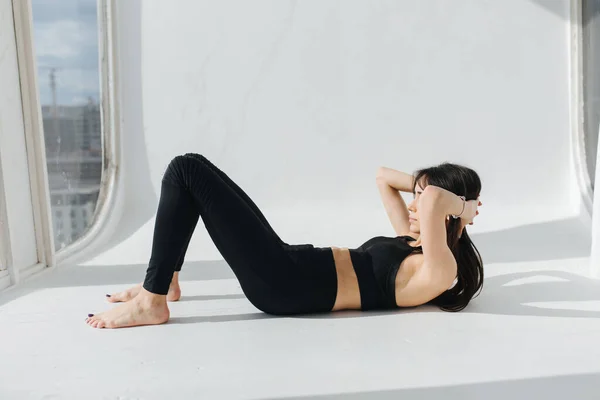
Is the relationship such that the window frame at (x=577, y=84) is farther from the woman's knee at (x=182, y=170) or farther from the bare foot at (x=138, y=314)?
the bare foot at (x=138, y=314)

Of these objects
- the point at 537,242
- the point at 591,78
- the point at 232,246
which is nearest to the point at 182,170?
the point at 232,246

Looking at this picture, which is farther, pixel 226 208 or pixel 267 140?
pixel 267 140

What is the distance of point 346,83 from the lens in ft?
13.3

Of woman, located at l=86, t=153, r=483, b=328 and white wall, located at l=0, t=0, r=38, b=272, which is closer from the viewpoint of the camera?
woman, located at l=86, t=153, r=483, b=328

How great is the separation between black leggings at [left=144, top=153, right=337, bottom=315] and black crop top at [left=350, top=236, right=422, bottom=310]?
0.08 metres

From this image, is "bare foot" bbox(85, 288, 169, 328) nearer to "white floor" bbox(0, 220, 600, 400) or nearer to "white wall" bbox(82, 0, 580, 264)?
"white floor" bbox(0, 220, 600, 400)

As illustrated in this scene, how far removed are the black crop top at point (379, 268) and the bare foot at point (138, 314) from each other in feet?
1.87

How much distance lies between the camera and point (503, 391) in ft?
4.66

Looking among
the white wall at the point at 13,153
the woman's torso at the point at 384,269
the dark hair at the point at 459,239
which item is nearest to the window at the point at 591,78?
the dark hair at the point at 459,239

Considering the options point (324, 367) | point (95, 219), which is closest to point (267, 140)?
point (95, 219)

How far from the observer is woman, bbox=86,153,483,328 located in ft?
6.31

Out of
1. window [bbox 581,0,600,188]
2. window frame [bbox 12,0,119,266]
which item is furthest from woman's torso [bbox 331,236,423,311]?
window [bbox 581,0,600,188]

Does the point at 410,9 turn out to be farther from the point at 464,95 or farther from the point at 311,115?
the point at 311,115

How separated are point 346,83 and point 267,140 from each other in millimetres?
574
